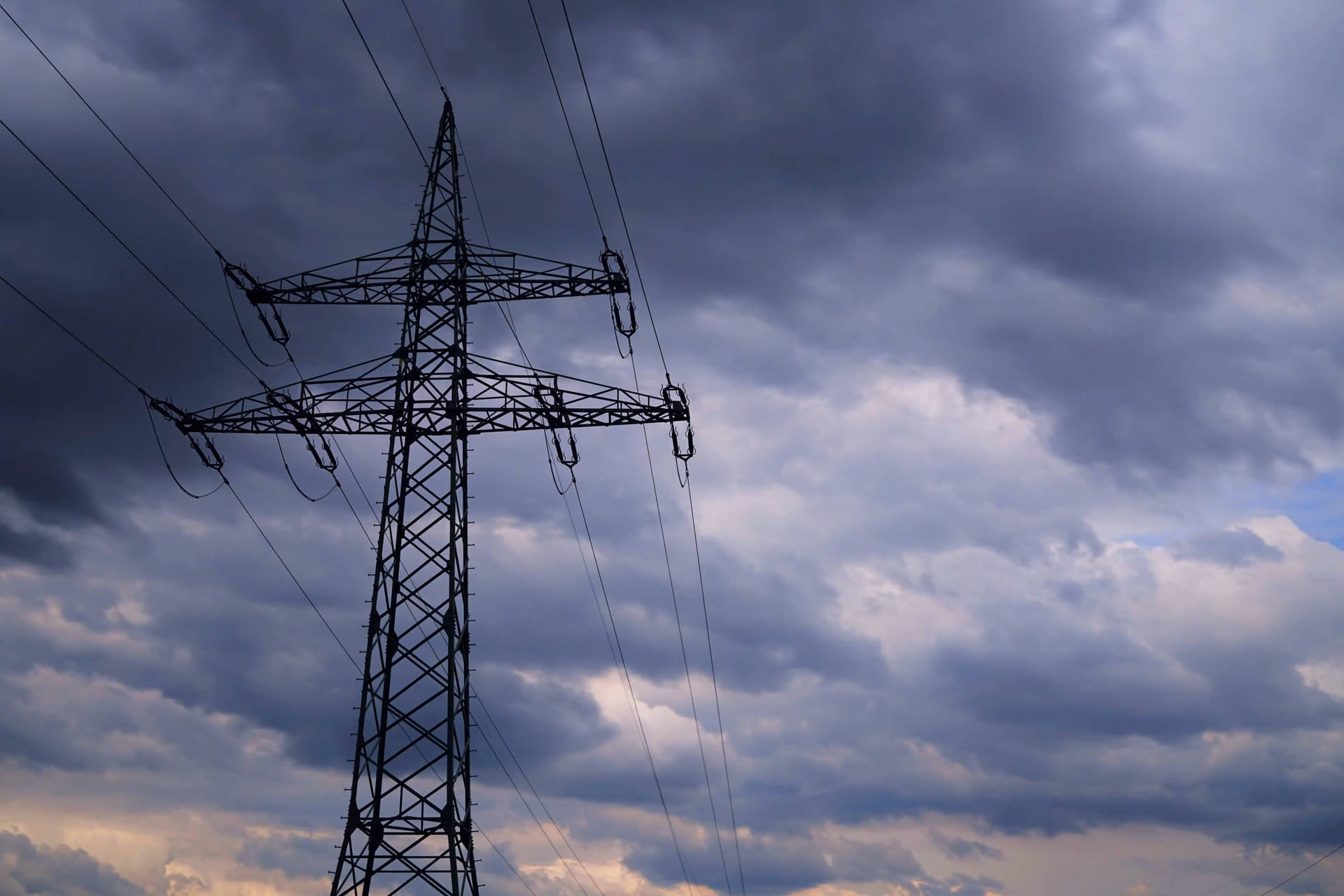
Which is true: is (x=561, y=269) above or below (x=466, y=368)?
above

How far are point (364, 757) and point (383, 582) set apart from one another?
4497mm

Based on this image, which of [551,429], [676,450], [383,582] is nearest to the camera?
[383,582]

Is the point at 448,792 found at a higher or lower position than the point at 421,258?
lower

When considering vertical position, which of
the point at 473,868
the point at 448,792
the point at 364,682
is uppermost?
the point at 364,682

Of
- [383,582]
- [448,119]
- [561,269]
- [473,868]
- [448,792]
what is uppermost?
[448,119]

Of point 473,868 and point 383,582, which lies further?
point 383,582

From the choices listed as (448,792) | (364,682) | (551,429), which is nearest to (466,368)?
(551,429)

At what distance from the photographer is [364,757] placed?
97.5 ft

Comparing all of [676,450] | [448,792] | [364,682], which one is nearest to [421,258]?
[676,450]

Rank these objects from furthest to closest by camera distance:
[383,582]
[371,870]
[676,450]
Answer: [676,450]
[383,582]
[371,870]

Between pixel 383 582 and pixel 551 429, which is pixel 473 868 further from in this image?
pixel 551 429

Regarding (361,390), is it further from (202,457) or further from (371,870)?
(371,870)

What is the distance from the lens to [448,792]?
29.5m

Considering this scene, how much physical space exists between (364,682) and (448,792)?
3.49m
